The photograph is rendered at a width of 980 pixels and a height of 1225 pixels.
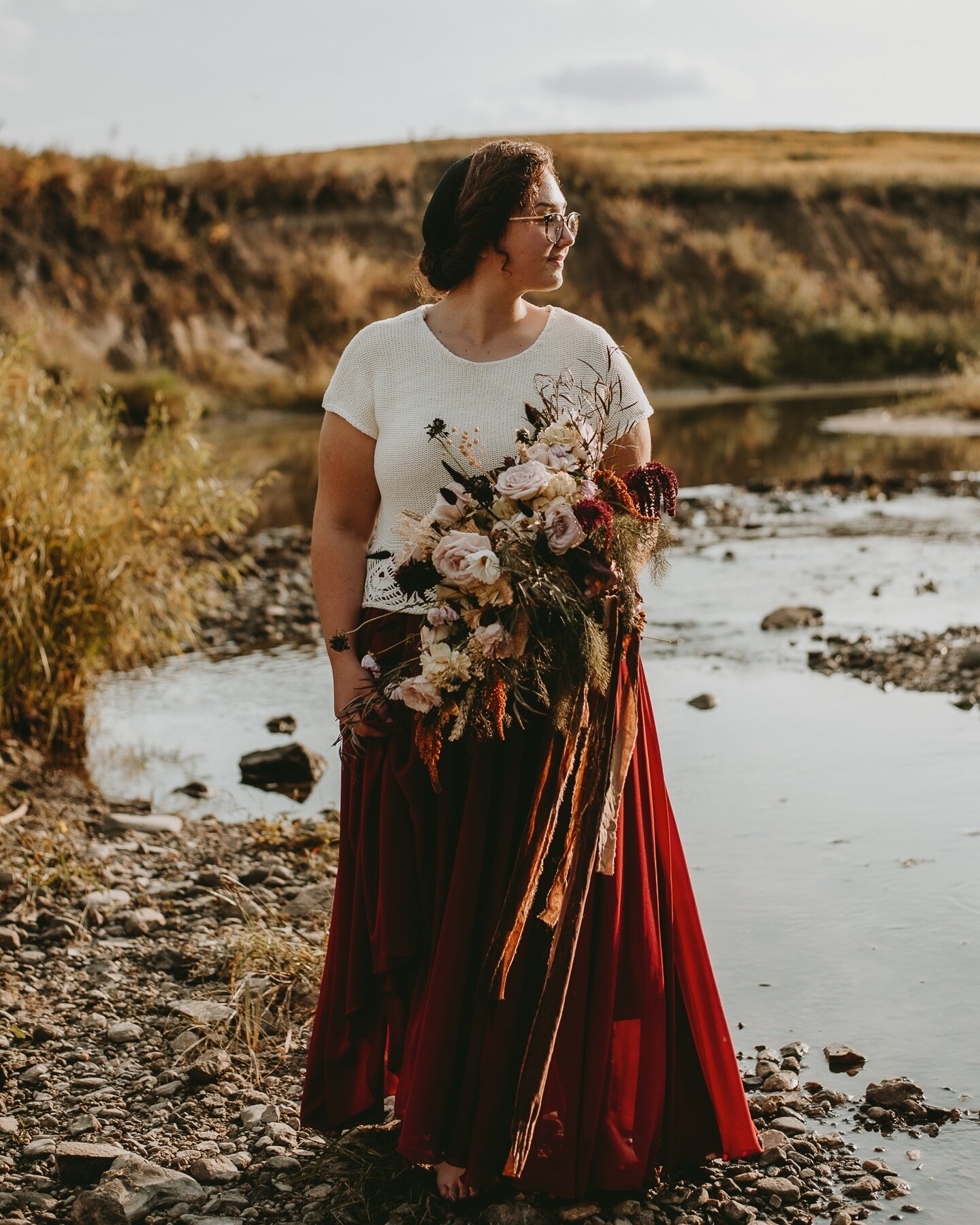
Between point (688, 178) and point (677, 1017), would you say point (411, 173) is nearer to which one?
point (688, 178)

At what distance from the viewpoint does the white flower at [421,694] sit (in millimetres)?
2953

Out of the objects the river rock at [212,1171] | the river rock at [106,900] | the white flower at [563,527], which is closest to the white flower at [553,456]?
the white flower at [563,527]

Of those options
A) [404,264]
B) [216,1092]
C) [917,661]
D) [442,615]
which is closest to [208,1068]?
[216,1092]

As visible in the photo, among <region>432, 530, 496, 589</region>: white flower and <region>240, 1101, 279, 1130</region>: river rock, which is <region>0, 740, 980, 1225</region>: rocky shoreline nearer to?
<region>240, 1101, 279, 1130</region>: river rock

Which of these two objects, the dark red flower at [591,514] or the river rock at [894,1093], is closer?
the dark red flower at [591,514]

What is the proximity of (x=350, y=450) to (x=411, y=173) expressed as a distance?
3617cm

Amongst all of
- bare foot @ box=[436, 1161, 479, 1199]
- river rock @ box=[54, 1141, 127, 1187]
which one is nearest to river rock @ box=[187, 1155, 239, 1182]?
river rock @ box=[54, 1141, 127, 1187]

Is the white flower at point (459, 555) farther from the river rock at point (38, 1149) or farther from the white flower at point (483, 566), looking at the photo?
the river rock at point (38, 1149)

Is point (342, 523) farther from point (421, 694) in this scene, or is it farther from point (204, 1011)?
point (204, 1011)

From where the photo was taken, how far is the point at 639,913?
125 inches

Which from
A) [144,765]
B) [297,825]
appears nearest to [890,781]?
[297,825]

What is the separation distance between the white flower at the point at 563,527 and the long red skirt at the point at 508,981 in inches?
17.4

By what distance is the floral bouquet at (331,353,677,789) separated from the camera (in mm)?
2898

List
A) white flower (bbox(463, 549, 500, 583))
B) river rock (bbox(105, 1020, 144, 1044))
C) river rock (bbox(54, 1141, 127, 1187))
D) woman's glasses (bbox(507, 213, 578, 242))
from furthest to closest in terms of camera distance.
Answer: river rock (bbox(105, 1020, 144, 1044)), river rock (bbox(54, 1141, 127, 1187)), woman's glasses (bbox(507, 213, 578, 242)), white flower (bbox(463, 549, 500, 583))
